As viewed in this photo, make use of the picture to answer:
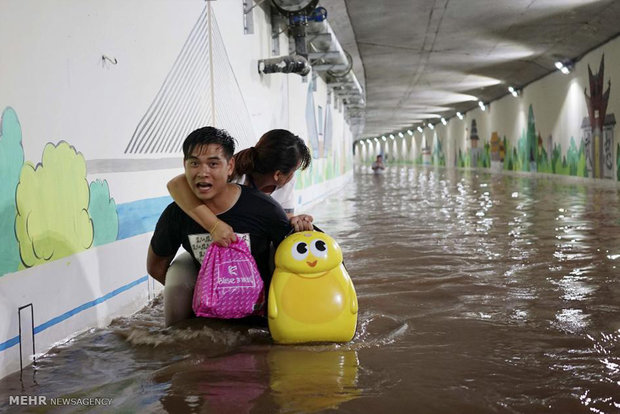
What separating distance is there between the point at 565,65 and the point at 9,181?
20960 millimetres

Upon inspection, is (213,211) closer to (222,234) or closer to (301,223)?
(222,234)

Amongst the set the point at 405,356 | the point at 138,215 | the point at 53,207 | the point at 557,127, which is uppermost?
the point at 557,127

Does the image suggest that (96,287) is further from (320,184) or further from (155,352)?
(320,184)

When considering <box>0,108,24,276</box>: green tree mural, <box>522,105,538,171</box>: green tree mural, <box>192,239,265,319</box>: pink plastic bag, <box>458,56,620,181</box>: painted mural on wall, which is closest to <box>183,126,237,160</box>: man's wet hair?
<box>192,239,265,319</box>: pink plastic bag

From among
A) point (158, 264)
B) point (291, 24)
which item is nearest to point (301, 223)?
point (158, 264)

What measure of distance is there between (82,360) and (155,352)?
1.14ft

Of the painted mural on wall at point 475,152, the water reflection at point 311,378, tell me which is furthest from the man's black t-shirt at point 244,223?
the painted mural on wall at point 475,152

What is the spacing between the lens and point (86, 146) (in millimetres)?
3641

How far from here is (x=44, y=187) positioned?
125 inches

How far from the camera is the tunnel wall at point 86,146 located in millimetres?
2928

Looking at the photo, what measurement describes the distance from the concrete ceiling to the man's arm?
29.5 ft

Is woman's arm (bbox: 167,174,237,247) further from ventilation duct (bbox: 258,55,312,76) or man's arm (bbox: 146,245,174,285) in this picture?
ventilation duct (bbox: 258,55,312,76)

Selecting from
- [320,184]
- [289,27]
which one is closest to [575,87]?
[320,184]

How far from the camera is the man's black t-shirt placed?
11.2 feet
